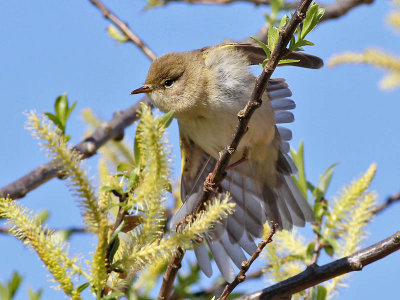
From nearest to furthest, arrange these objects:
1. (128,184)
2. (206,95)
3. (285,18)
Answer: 1. (128,184)
2. (285,18)
3. (206,95)

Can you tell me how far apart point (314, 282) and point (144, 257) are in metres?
0.85

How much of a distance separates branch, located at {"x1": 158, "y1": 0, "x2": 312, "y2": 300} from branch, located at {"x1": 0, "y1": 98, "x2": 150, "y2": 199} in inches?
19.8

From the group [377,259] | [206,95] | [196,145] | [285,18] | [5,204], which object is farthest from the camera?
[196,145]

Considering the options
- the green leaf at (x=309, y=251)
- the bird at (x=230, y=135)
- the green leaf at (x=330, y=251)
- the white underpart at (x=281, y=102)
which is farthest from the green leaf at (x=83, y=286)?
the white underpart at (x=281, y=102)

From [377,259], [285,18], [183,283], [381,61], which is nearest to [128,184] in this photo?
[285,18]

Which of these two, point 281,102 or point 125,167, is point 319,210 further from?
point 281,102

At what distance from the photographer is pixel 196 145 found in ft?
14.7

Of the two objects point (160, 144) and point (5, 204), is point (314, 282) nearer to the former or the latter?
point (160, 144)

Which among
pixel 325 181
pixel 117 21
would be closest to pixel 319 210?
pixel 325 181

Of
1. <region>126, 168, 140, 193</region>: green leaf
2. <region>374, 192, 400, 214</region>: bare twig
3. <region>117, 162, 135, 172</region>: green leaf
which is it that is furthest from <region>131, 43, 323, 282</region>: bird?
<region>126, 168, 140, 193</region>: green leaf

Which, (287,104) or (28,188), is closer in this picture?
(28,188)

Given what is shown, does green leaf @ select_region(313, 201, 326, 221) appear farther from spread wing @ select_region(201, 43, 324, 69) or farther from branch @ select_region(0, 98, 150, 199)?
branch @ select_region(0, 98, 150, 199)

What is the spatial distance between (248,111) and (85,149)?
4.51ft

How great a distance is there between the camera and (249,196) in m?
4.64
